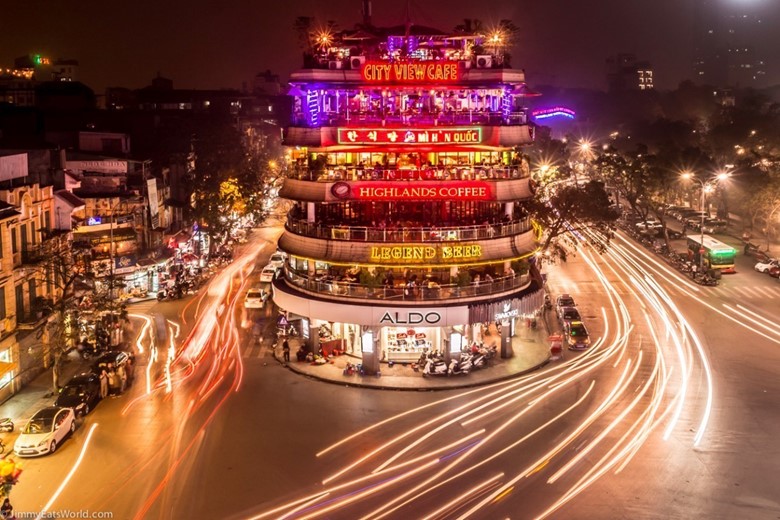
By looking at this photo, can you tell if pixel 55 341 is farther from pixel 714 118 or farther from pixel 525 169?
pixel 714 118

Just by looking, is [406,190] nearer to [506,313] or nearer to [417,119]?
[417,119]

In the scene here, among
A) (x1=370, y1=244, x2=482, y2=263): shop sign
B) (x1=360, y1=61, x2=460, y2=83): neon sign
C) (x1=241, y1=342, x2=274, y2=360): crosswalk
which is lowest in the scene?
(x1=241, y1=342, x2=274, y2=360): crosswalk

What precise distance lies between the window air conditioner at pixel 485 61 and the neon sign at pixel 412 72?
11.4ft

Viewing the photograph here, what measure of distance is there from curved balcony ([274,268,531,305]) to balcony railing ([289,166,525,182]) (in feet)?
20.2

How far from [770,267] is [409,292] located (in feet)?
145

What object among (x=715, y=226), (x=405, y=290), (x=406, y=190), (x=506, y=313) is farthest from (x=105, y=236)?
(x=715, y=226)

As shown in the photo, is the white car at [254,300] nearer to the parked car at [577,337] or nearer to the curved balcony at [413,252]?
the curved balcony at [413,252]

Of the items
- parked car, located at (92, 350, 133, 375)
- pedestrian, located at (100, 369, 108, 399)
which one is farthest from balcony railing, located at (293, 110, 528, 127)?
pedestrian, located at (100, 369, 108, 399)

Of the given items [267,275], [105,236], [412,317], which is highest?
[105,236]

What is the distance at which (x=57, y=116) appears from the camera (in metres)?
89.8

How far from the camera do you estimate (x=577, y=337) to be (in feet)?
167

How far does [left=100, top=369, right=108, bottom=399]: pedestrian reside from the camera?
41062 millimetres

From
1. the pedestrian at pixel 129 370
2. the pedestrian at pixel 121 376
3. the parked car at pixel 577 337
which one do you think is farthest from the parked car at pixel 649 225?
the pedestrian at pixel 121 376

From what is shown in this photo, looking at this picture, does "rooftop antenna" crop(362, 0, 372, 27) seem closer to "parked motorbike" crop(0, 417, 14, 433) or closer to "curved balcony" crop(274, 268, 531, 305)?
"curved balcony" crop(274, 268, 531, 305)
